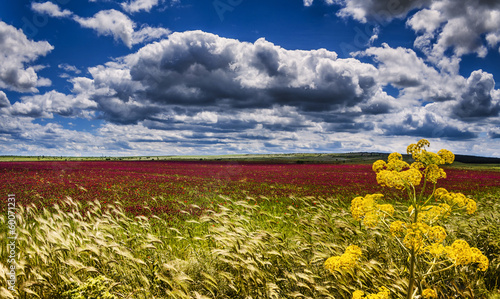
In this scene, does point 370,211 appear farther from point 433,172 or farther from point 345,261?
point 433,172

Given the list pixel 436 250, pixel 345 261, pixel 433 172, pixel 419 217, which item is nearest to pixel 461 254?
pixel 436 250

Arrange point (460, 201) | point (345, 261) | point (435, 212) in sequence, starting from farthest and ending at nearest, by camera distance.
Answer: point (435, 212) → point (460, 201) → point (345, 261)

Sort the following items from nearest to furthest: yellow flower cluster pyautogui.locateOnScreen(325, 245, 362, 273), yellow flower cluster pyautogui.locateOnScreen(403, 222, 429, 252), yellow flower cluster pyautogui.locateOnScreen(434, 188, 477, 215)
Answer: yellow flower cluster pyautogui.locateOnScreen(403, 222, 429, 252) → yellow flower cluster pyautogui.locateOnScreen(325, 245, 362, 273) → yellow flower cluster pyautogui.locateOnScreen(434, 188, 477, 215)

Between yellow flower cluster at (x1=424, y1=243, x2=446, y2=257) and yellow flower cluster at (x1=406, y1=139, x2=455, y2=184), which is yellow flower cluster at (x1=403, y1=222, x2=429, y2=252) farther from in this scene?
yellow flower cluster at (x1=406, y1=139, x2=455, y2=184)

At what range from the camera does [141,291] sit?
3.72m

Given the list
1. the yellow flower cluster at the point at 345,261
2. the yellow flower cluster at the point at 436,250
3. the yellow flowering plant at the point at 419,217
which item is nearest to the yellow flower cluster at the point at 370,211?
the yellow flowering plant at the point at 419,217

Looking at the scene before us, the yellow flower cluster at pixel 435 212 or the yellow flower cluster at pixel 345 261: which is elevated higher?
the yellow flower cluster at pixel 435 212

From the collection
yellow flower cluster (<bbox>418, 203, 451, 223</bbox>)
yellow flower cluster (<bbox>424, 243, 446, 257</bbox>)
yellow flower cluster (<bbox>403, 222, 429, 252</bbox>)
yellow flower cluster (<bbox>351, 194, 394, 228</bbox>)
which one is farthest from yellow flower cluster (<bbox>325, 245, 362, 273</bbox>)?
yellow flower cluster (<bbox>418, 203, 451, 223</bbox>)

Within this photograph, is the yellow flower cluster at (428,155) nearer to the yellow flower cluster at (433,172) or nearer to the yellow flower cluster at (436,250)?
the yellow flower cluster at (433,172)

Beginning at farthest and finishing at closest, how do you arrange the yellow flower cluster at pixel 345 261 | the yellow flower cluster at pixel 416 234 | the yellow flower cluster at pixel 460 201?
the yellow flower cluster at pixel 460 201 < the yellow flower cluster at pixel 345 261 < the yellow flower cluster at pixel 416 234

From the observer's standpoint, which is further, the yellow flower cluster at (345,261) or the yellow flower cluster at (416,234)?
the yellow flower cluster at (345,261)

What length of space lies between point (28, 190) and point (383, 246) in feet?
50.4

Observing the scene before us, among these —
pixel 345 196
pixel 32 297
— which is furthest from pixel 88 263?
pixel 345 196

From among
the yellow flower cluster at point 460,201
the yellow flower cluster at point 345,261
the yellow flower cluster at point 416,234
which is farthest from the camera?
the yellow flower cluster at point 460,201
